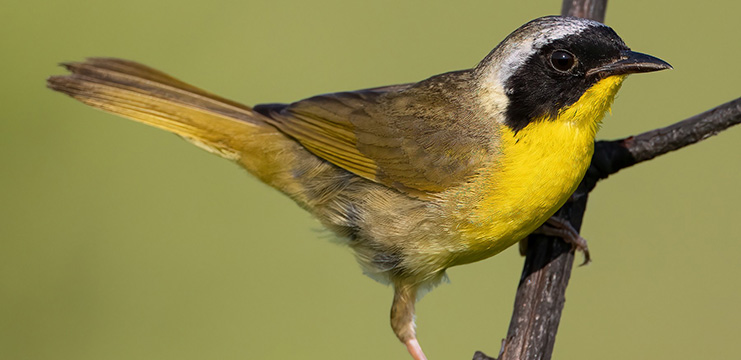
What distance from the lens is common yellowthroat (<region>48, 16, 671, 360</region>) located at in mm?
3809

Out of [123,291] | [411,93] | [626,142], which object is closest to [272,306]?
[123,291]

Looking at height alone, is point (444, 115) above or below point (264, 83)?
below

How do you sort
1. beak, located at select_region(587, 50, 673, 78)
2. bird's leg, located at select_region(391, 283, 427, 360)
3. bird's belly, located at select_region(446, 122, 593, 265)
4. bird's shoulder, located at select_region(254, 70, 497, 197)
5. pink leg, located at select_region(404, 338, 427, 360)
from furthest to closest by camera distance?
pink leg, located at select_region(404, 338, 427, 360)
bird's leg, located at select_region(391, 283, 427, 360)
bird's shoulder, located at select_region(254, 70, 497, 197)
bird's belly, located at select_region(446, 122, 593, 265)
beak, located at select_region(587, 50, 673, 78)

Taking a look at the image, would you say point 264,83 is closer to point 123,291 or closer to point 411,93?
point 123,291

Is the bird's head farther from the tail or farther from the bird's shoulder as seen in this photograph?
the tail

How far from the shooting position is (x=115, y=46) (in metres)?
6.97

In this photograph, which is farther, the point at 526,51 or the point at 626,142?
the point at 626,142

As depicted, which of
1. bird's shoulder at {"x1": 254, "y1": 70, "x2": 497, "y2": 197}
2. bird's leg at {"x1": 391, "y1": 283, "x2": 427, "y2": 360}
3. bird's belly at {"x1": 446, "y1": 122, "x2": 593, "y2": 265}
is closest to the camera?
bird's belly at {"x1": 446, "y1": 122, "x2": 593, "y2": 265}

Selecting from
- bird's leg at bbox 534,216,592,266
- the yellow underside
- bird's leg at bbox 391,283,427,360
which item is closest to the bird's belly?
the yellow underside

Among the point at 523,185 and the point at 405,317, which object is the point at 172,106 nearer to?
the point at 405,317

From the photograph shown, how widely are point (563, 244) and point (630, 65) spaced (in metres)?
1.09

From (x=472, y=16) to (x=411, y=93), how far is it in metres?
2.82

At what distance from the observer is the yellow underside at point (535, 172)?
3832 millimetres

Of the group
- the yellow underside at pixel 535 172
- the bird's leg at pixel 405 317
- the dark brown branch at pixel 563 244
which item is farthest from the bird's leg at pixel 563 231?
the bird's leg at pixel 405 317
